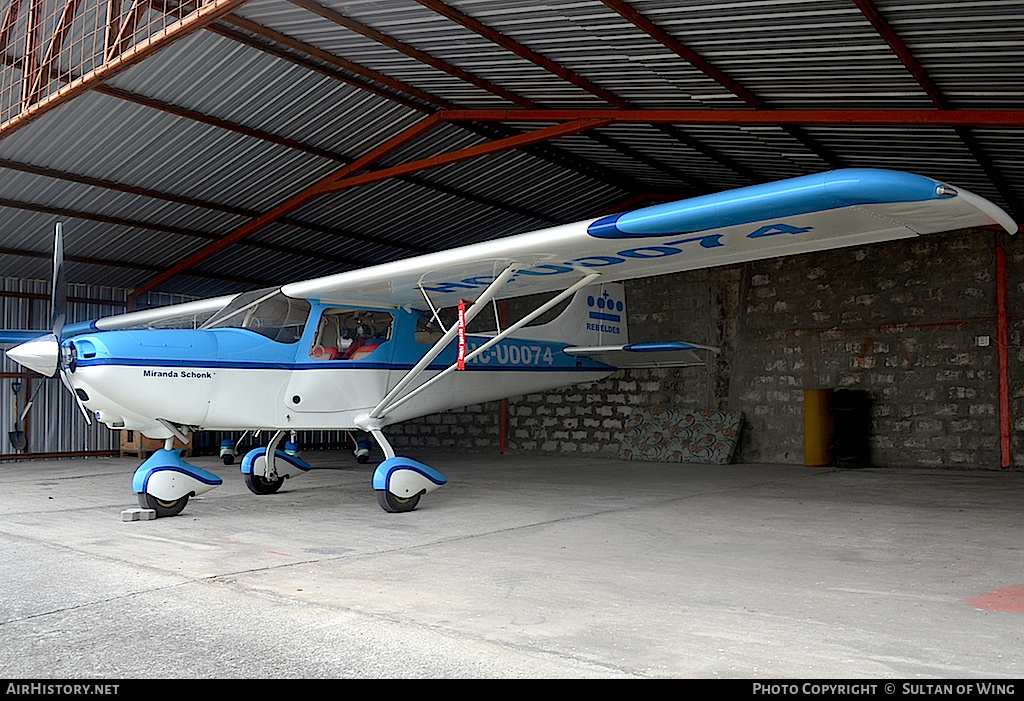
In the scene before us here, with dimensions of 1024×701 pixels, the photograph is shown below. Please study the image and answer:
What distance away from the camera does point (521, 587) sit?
4168 mm

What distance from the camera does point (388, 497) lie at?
7168mm

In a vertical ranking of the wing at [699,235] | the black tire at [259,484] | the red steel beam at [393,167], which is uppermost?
the red steel beam at [393,167]

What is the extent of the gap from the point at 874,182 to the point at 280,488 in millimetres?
7142

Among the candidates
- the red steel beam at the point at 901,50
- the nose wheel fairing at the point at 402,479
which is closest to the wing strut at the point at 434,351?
the nose wheel fairing at the point at 402,479

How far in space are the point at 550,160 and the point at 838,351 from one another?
5548mm

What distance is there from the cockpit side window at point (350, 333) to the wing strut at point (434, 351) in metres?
0.52

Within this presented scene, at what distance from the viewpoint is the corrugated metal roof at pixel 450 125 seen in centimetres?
682

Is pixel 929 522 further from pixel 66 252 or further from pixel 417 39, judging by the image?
pixel 66 252

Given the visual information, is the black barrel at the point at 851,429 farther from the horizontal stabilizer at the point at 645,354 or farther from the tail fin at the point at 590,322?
the tail fin at the point at 590,322

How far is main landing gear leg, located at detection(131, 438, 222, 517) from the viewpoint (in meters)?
6.73

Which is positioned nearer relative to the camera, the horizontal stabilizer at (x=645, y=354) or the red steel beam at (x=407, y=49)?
the red steel beam at (x=407, y=49)

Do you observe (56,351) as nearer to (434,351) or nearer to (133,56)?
(133,56)

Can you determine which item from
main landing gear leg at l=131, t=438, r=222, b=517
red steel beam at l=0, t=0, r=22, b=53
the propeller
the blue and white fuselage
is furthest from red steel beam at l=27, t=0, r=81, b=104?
main landing gear leg at l=131, t=438, r=222, b=517

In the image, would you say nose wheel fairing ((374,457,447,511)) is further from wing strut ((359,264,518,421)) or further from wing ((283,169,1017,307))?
wing ((283,169,1017,307))
